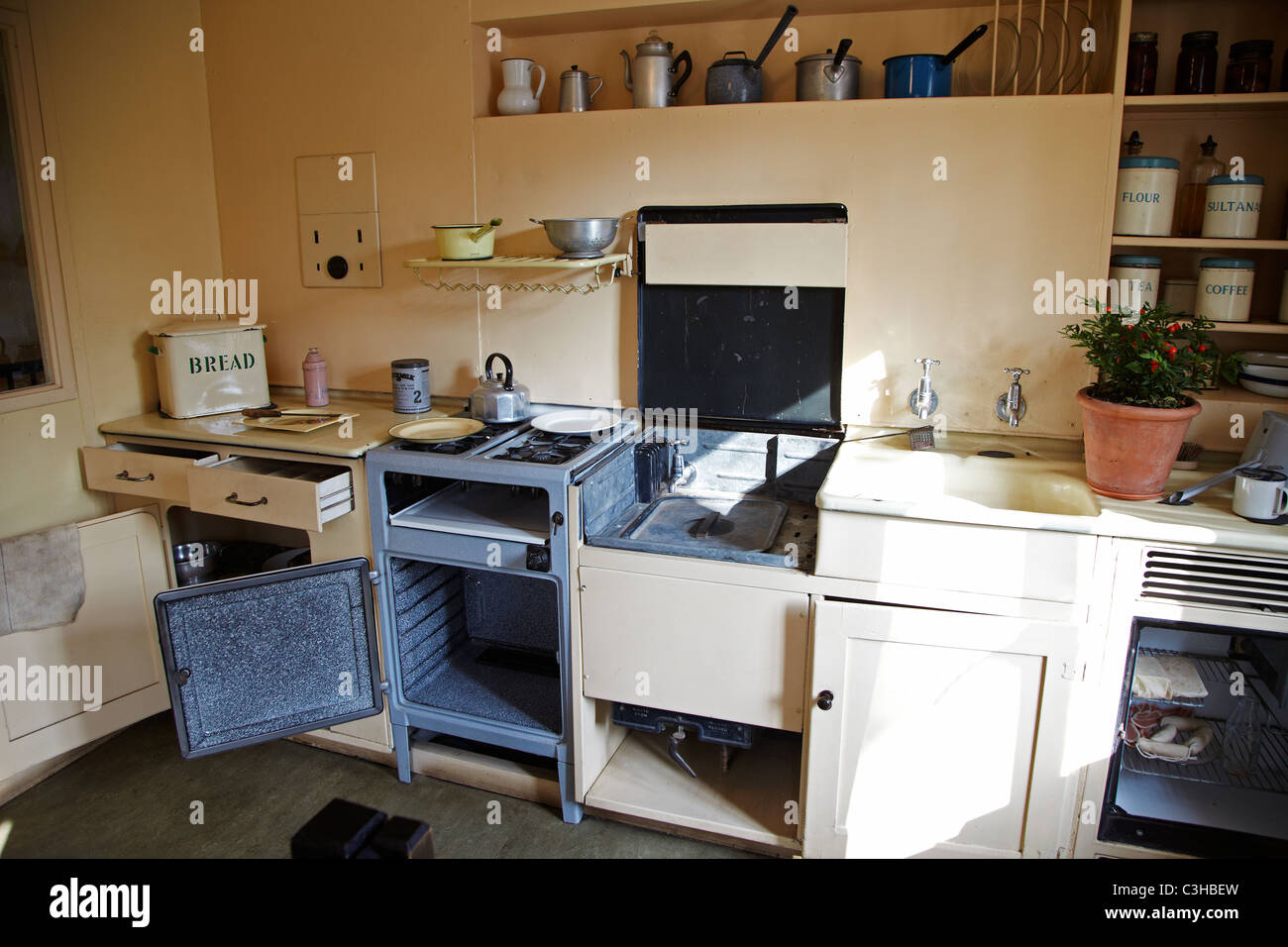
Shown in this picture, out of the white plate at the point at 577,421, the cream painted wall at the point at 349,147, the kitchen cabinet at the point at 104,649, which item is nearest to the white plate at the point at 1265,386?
the white plate at the point at 577,421

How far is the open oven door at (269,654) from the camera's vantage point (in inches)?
Answer: 82.7

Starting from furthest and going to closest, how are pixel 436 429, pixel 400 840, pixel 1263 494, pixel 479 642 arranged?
pixel 479 642 → pixel 436 429 → pixel 1263 494 → pixel 400 840

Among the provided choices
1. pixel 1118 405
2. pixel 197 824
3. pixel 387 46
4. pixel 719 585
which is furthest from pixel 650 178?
pixel 197 824

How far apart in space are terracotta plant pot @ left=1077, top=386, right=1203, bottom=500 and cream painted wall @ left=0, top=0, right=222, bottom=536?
2557 millimetres

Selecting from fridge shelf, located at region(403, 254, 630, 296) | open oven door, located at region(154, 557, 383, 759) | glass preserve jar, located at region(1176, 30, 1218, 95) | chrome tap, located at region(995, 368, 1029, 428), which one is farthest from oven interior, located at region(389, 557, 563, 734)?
glass preserve jar, located at region(1176, 30, 1218, 95)

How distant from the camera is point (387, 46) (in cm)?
262

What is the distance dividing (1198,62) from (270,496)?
7.72 feet

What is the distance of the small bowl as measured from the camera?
2.31 meters

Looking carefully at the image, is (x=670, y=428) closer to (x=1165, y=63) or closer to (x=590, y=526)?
(x=590, y=526)

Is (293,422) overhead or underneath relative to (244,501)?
overhead

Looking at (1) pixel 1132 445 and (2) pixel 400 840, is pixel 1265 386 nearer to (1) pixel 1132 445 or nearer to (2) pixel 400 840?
(1) pixel 1132 445

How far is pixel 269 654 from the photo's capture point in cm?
219

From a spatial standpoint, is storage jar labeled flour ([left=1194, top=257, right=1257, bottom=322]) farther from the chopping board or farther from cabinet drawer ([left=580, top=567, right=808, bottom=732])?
the chopping board

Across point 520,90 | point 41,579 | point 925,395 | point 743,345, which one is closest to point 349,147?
point 520,90
